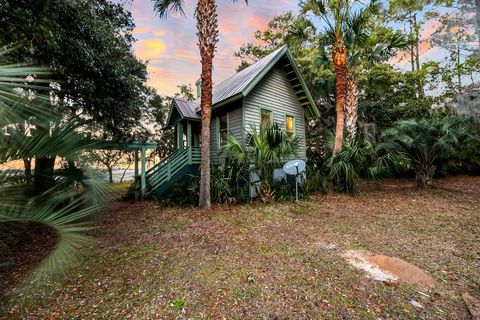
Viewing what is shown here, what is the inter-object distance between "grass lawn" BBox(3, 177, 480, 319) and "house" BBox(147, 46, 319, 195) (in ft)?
12.5

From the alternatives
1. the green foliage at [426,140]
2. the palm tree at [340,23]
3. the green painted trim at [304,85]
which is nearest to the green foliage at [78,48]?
the green painted trim at [304,85]

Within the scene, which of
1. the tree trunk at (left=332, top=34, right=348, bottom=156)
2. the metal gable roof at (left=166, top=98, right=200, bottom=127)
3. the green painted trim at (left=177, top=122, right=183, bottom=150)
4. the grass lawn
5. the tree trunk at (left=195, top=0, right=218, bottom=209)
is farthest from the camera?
the green painted trim at (left=177, top=122, right=183, bottom=150)

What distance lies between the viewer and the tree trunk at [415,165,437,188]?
962cm

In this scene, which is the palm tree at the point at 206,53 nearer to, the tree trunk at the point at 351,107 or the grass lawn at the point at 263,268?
the grass lawn at the point at 263,268

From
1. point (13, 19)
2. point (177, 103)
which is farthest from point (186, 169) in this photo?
point (13, 19)

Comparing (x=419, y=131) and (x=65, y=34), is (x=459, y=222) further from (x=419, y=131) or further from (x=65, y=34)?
(x=65, y=34)

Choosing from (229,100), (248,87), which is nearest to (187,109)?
(229,100)

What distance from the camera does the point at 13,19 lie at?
507 cm

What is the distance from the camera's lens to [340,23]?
909 cm

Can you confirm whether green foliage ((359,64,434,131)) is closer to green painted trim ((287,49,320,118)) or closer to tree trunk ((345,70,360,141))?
tree trunk ((345,70,360,141))

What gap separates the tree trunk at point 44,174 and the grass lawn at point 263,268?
158cm

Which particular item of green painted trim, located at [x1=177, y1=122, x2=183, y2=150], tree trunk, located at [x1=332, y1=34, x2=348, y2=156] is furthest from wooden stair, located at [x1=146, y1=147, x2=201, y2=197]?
tree trunk, located at [x1=332, y1=34, x2=348, y2=156]

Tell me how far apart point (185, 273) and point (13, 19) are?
6825mm

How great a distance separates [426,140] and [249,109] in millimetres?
7407
